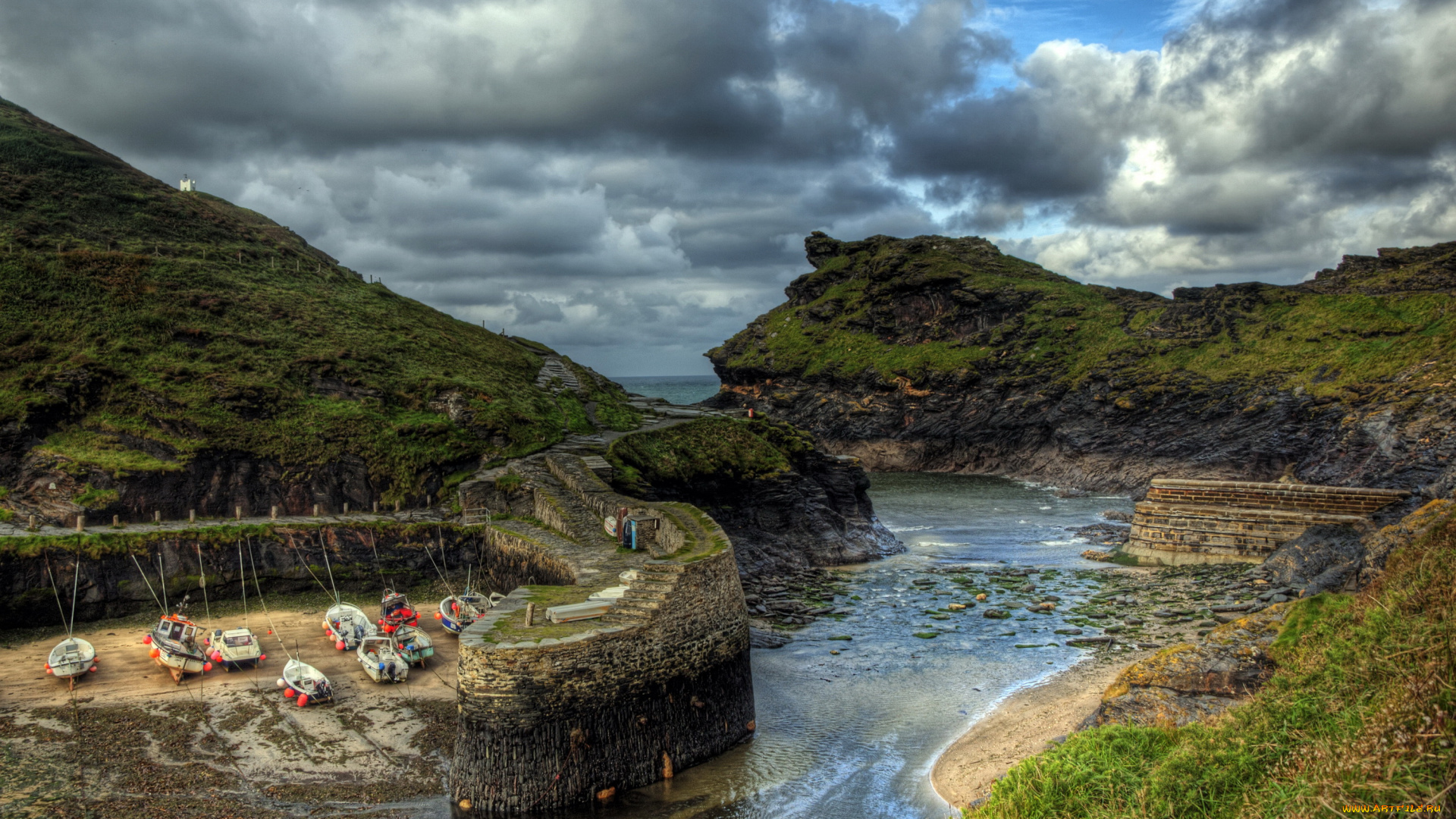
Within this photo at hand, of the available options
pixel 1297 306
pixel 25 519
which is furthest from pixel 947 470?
pixel 25 519

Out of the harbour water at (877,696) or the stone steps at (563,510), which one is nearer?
the harbour water at (877,696)

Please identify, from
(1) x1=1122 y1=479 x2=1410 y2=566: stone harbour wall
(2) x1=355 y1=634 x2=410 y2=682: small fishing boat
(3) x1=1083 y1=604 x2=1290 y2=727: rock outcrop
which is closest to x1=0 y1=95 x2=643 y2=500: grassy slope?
(2) x1=355 y1=634 x2=410 y2=682: small fishing boat

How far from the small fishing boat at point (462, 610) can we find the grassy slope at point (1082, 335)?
63.9 m

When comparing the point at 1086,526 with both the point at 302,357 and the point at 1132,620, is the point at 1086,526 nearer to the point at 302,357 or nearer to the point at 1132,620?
the point at 1132,620

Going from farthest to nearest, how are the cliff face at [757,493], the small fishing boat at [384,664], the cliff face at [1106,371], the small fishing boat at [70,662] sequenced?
the cliff face at [1106,371]
the cliff face at [757,493]
the small fishing boat at [384,664]
the small fishing boat at [70,662]

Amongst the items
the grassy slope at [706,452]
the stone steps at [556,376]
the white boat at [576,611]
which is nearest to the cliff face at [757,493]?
the grassy slope at [706,452]

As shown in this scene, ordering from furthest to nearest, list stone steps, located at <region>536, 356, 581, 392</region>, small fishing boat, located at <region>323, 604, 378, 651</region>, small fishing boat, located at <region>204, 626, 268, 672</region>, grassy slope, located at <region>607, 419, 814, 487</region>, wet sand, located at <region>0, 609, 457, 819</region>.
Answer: stone steps, located at <region>536, 356, 581, 392</region> → grassy slope, located at <region>607, 419, 814, 487</region> → small fishing boat, located at <region>323, 604, 378, 651</region> → small fishing boat, located at <region>204, 626, 268, 672</region> → wet sand, located at <region>0, 609, 457, 819</region>

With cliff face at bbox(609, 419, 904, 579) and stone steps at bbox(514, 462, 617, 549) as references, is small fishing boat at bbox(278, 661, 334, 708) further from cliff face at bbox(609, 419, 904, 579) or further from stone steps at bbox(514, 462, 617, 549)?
cliff face at bbox(609, 419, 904, 579)

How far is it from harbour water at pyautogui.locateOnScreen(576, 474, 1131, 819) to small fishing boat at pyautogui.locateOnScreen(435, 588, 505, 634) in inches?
388

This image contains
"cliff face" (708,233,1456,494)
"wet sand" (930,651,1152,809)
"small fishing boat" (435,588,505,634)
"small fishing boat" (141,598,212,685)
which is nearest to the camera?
"wet sand" (930,651,1152,809)

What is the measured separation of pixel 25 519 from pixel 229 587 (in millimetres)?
8151

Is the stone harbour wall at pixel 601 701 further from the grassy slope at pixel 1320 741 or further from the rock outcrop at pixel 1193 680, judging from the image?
the rock outcrop at pixel 1193 680

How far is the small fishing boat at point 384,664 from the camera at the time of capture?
2314 centimetres

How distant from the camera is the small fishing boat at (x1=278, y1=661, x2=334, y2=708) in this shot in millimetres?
21406
